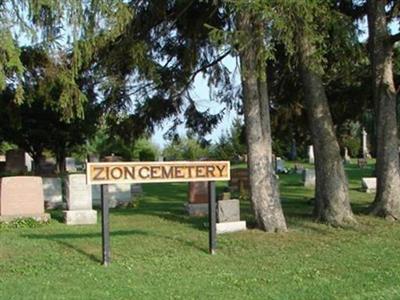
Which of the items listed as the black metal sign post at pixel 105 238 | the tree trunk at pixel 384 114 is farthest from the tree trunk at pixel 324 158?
the black metal sign post at pixel 105 238

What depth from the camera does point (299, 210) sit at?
60.1 feet

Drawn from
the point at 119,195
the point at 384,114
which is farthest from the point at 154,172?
the point at 119,195

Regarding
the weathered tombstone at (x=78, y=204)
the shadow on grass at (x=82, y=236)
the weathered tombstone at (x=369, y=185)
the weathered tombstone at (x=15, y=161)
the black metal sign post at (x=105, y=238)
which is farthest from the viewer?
the weathered tombstone at (x=15, y=161)

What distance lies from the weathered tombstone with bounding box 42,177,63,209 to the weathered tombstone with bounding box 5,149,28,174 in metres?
14.8

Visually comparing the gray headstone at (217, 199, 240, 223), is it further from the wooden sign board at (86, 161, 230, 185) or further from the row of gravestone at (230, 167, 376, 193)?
the row of gravestone at (230, 167, 376, 193)

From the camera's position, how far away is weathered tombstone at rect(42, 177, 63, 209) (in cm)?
2059

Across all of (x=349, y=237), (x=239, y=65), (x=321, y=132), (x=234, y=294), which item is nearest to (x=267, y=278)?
(x=234, y=294)

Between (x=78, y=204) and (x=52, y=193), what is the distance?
4245 millimetres

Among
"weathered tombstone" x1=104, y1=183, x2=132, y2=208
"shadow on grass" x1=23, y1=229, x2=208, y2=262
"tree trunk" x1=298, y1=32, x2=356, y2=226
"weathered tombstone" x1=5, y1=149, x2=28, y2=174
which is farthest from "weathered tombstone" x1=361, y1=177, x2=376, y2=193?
"weathered tombstone" x1=5, y1=149, x2=28, y2=174

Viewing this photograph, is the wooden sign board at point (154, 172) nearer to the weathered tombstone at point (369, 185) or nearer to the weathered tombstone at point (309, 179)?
the weathered tombstone at point (369, 185)

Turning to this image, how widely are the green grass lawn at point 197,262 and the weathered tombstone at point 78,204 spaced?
20.1 inches

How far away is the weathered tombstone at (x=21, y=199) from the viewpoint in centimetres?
1603

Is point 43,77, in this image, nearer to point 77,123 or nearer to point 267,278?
point 267,278

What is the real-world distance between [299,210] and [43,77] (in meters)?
7.72
